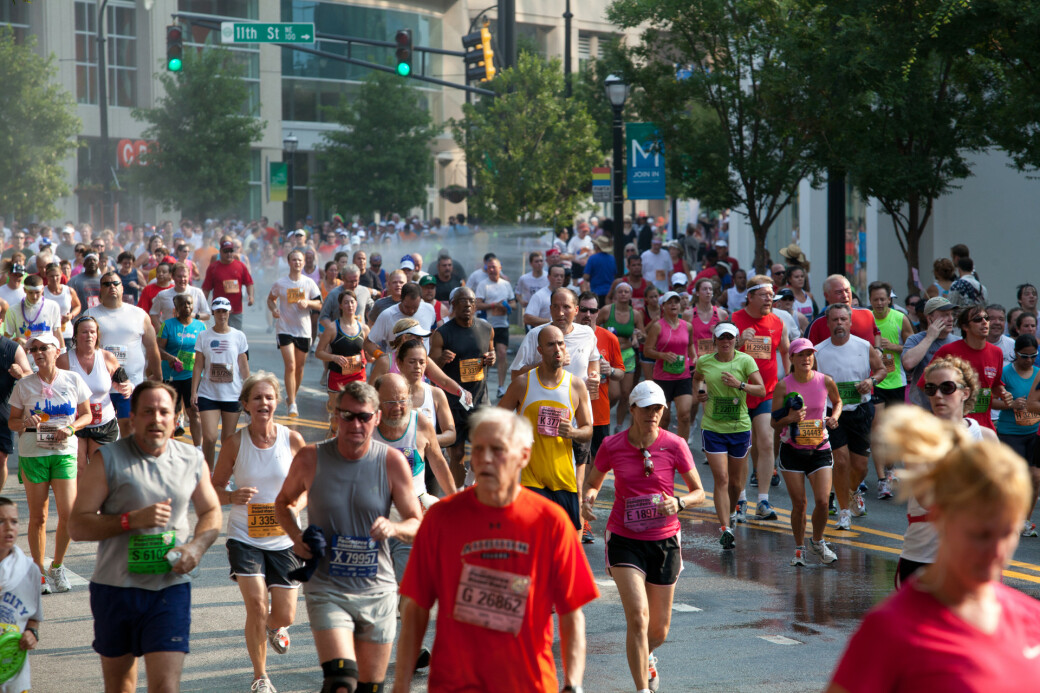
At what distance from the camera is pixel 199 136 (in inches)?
1852

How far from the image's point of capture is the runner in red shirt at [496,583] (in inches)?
169

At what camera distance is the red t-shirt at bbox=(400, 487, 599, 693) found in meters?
4.30

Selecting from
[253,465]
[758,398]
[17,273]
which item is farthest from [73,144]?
[253,465]

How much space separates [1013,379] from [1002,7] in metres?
4.26

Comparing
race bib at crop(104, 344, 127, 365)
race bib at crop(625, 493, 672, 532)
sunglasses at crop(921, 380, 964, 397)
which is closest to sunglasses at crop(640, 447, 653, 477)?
race bib at crop(625, 493, 672, 532)

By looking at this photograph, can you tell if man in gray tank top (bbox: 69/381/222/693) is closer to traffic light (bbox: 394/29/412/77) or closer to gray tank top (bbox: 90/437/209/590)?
gray tank top (bbox: 90/437/209/590)

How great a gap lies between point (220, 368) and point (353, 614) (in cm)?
688

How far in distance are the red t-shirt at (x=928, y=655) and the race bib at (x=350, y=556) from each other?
9.92 ft

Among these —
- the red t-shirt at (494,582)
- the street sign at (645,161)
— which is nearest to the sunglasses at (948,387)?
the red t-shirt at (494,582)

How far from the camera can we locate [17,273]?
15336mm

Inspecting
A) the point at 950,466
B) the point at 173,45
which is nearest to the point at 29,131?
the point at 173,45

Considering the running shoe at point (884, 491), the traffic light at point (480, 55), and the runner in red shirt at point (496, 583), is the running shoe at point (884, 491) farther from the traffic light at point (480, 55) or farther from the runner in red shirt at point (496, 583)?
the traffic light at point (480, 55)

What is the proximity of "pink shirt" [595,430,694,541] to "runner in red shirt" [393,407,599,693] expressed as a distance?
2.35 metres

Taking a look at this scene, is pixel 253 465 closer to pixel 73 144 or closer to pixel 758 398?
pixel 758 398
